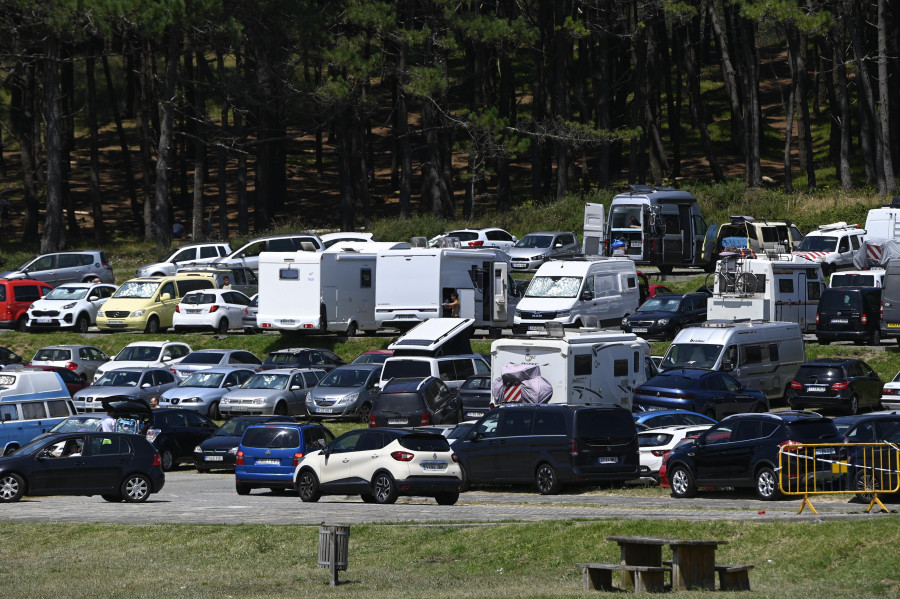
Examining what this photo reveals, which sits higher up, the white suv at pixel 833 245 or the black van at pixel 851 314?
the white suv at pixel 833 245

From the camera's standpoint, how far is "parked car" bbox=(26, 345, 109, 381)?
121ft

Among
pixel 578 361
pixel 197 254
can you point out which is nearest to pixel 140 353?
pixel 197 254

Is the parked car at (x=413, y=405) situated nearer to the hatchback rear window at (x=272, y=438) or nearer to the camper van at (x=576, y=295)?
the hatchback rear window at (x=272, y=438)

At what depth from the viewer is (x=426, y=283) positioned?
3809 centimetres

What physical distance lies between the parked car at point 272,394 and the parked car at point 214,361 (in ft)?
7.21

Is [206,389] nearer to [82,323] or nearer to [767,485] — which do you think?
[82,323]

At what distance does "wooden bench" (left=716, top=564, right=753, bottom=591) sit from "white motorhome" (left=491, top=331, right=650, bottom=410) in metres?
13.9

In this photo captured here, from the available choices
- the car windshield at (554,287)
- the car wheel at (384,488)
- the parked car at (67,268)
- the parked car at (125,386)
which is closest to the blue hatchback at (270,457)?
the car wheel at (384,488)

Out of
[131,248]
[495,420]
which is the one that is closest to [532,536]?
[495,420]

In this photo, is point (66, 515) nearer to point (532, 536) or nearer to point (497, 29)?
point (532, 536)

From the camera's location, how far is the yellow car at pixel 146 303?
41.4 metres

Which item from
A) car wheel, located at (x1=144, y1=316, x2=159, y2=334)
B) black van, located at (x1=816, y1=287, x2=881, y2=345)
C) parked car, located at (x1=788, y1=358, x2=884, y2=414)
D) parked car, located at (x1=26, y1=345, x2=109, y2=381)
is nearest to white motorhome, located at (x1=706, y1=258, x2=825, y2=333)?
black van, located at (x1=816, y1=287, x2=881, y2=345)

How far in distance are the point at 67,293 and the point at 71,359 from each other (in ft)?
21.1

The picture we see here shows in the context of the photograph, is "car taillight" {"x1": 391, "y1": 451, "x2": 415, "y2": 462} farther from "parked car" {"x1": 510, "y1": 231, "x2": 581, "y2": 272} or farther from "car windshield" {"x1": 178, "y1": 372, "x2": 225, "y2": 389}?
"parked car" {"x1": 510, "y1": 231, "x2": 581, "y2": 272}
